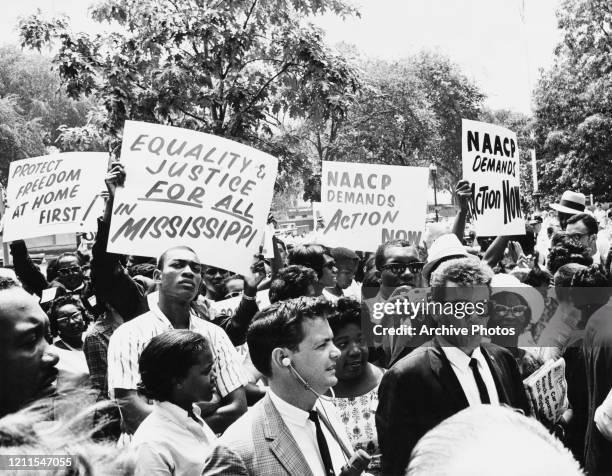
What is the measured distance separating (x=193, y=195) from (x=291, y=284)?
1024 mm

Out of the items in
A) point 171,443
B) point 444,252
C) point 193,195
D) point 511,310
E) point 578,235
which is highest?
point 193,195

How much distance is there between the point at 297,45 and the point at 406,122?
88.8ft

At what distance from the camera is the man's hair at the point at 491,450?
90cm

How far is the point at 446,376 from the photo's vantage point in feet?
8.98

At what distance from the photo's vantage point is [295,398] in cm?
254

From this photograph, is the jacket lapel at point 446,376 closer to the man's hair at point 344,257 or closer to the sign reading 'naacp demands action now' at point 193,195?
the sign reading 'naacp demands action now' at point 193,195

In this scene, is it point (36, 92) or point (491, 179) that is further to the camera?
point (36, 92)

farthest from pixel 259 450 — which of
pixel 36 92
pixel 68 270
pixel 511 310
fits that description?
pixel 36 92

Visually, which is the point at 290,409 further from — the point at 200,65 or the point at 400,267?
the point at 200,65

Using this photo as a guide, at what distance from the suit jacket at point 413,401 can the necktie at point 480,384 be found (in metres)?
0.07

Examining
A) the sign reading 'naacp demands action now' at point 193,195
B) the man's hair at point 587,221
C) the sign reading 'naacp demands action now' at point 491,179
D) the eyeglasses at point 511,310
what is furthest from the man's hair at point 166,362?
the man's hair at point 587,221

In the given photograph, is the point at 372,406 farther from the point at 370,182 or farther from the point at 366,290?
the point at 370,182

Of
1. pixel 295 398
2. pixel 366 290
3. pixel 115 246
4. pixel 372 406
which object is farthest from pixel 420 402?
pixel 366 290

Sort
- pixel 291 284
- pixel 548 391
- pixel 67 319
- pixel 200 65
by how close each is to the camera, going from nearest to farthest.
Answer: pixel 548 391 < pixel 291 284 < pixel 67 319 < pixel 200 65
